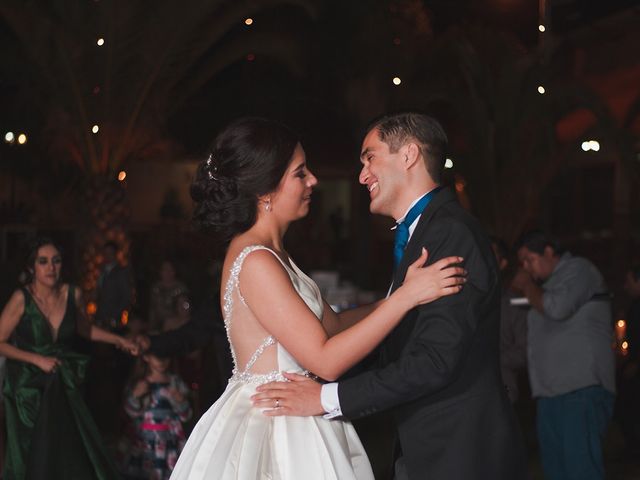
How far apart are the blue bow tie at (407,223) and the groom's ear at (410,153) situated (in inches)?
4.4

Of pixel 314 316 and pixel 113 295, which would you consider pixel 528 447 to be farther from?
pixel 314 316

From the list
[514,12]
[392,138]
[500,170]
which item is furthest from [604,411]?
[514,12]

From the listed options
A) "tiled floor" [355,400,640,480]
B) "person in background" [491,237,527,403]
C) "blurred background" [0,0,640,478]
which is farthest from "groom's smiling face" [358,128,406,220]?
"blurred background" [0,0,640,478]

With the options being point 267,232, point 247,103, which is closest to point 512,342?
point 267,232

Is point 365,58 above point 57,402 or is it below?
above

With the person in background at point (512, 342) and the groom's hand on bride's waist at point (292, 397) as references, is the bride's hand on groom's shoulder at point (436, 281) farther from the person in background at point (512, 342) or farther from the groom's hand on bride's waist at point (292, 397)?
the person in background at point (512, 342)

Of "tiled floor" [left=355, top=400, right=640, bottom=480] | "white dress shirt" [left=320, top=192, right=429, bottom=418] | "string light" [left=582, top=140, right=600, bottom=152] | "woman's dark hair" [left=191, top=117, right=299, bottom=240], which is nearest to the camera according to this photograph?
"white dress shirt" [left=320, top=192, right=429, bottom=418]

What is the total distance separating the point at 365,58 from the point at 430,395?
10.7 m

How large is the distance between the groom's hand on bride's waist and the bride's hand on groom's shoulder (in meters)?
0.48

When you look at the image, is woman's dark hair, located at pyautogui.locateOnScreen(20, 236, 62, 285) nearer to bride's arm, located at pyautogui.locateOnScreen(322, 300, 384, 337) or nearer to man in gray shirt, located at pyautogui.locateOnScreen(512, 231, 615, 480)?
man in gray shirt, located at pyautogui.locateOnScreen(512, 231, 615, 480)

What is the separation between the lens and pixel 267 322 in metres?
3.42

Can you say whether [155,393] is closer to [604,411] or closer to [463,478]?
[604,411]

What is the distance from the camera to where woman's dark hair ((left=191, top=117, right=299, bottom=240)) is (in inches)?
142

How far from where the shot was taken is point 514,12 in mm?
23281
